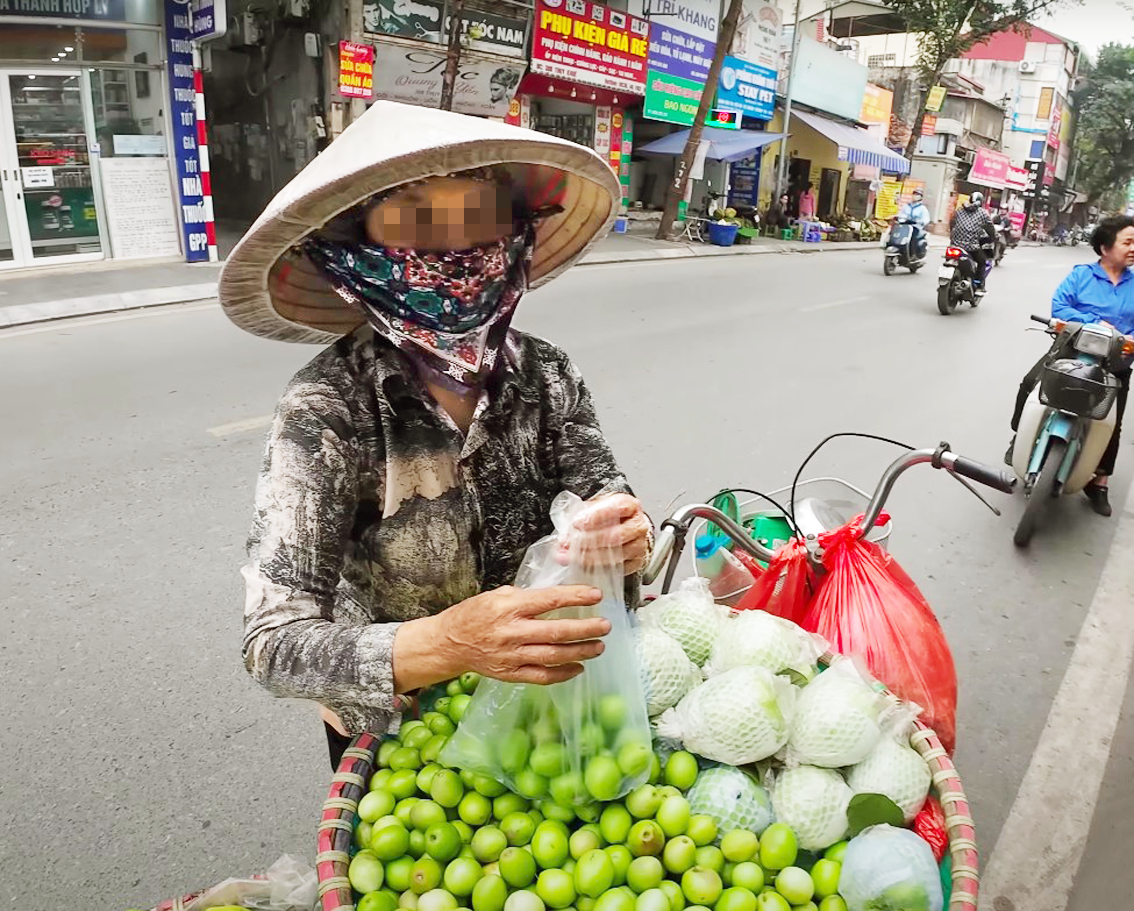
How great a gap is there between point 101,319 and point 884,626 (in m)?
7.88

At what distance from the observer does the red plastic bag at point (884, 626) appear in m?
1.66

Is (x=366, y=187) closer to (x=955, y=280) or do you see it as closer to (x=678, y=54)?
(x=955, y=280)

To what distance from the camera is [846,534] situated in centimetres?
192

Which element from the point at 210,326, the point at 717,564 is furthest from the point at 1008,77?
the point at 717,564

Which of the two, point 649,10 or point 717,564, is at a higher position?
point 649,10

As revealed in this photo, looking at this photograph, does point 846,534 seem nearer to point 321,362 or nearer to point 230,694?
point 321,362

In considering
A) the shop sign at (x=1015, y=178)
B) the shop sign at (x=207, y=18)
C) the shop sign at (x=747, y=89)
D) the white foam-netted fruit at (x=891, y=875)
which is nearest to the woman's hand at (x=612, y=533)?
the white foam-netted fruit at (x=891, y=875)

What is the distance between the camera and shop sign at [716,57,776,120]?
65.4 feet

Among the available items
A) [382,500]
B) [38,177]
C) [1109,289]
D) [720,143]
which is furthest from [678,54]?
[382,500]

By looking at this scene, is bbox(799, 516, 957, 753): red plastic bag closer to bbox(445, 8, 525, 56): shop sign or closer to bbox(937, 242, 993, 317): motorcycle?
bbox(937, 242, 993, 317): motorcycle

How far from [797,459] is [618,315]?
4270 millimetres

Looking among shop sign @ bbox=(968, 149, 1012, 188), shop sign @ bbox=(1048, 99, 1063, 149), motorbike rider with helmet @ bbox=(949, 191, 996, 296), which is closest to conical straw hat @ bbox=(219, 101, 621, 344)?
motorbike rider with helmet @ bbox=(949, 191, 996, 296)

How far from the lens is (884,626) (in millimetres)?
1742

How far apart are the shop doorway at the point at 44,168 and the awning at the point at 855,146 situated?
17400mm
